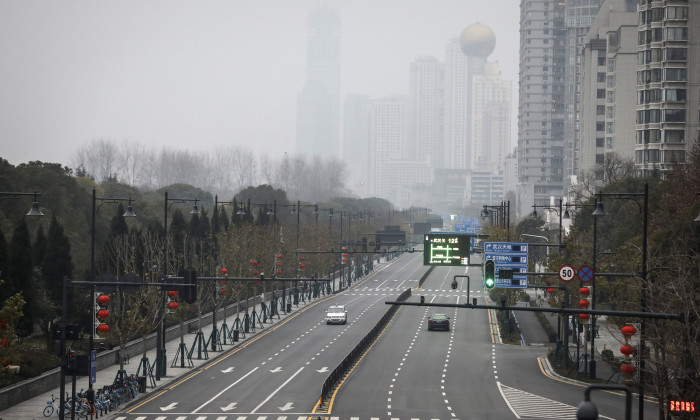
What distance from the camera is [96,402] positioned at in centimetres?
4641

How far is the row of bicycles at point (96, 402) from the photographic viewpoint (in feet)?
148

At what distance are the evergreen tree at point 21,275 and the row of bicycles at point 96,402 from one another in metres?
13.7

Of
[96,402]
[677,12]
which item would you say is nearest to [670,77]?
[677,12]

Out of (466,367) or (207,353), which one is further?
(207,353)

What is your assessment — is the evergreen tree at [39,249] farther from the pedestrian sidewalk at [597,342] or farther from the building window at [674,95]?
the building window at [674,95]

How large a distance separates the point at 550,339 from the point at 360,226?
104 m

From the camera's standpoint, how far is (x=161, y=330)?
2392 inches

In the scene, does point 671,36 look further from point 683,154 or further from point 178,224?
point 178,224

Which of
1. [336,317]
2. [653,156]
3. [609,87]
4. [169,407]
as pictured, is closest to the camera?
[169,407]

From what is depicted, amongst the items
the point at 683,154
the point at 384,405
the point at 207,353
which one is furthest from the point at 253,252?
the point at 683,154

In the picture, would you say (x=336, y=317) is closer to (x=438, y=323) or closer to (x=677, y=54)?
(x=438, y=323)

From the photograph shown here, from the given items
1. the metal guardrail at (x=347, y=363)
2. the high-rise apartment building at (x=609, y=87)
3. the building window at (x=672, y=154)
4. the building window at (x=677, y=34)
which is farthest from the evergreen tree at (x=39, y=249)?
the high-rise apartment building at (x=609, y=87)

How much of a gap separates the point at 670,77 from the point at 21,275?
80627mm

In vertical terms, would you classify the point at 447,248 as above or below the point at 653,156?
below
